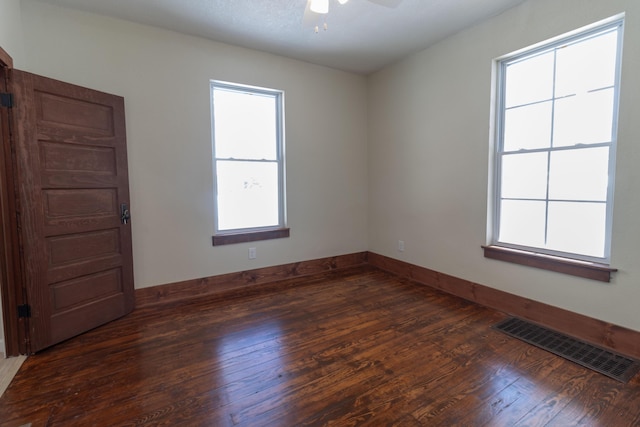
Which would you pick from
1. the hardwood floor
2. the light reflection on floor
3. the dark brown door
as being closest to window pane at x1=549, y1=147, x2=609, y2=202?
the hardwood floor

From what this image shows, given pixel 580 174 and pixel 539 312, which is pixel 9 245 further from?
pixel 580 174

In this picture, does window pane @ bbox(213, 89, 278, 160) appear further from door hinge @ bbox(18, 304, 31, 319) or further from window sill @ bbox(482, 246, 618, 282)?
window sill @ bbox(482, 246, 618, 282)

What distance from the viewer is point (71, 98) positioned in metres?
2.41

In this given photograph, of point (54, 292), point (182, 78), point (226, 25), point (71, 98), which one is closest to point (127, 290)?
point (54, 292)

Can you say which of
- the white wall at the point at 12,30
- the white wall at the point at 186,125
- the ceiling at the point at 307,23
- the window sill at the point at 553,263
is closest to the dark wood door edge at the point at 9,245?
the white wall at the point at 12,30

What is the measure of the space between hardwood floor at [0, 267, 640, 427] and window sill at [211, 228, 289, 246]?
0.84 metres

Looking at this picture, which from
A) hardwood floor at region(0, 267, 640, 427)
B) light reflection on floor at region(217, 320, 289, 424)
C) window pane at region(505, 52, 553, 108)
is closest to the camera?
hardwood floor at region(0, 267, 640, 427)

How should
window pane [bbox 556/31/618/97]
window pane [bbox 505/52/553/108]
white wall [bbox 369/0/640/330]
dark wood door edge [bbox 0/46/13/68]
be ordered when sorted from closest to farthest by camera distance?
dark wood door edge [bbox 0/46/13/68] < white wall [bbox 369/0/640/330] < window pane [bbox 556/31/618/97] < window pane [bbox 505/52/553/108]

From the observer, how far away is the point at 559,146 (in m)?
2.53

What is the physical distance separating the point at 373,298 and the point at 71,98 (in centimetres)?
326

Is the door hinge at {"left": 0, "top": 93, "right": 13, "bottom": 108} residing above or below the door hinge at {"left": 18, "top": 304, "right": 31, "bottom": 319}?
above

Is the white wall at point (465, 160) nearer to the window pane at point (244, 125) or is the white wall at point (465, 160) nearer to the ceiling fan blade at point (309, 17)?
the window pane at point (244, 125)

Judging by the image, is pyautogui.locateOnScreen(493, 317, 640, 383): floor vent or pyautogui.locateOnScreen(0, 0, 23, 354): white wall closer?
pyautogui.locateOnScreen(493, 317, 640, 383): floor vent

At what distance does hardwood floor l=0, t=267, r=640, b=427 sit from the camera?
5.26 feet
